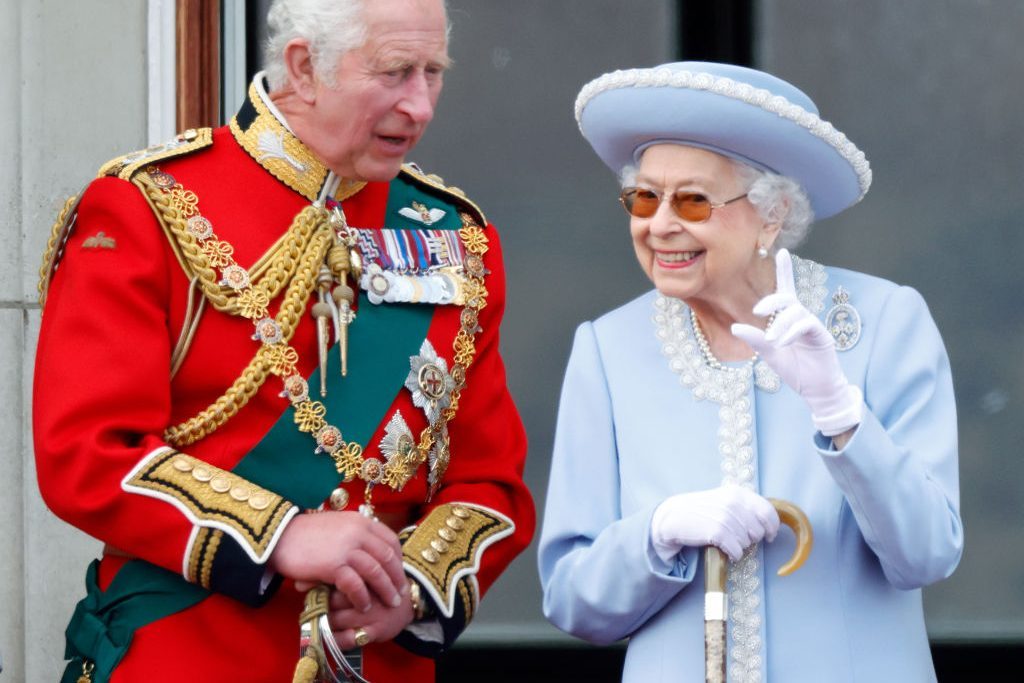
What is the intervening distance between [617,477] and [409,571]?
0.38 m

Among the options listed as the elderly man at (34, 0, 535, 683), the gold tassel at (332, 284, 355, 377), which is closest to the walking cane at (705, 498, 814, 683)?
the elderly man at (34, 0, 535, 683)

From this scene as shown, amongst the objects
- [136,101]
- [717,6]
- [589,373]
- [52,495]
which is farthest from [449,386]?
[717,6]

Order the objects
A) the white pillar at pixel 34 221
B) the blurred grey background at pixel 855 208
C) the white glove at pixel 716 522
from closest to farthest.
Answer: the white glove at pixel 716 522, the white pillar at pixel 34 221, the blurred grey background at pixel 855 208

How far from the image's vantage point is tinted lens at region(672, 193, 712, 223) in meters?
3.30

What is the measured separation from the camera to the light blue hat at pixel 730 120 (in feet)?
10.7

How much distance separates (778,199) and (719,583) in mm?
611

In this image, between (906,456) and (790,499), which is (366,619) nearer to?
(790,499)

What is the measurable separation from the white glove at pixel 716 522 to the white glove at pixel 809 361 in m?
0.17

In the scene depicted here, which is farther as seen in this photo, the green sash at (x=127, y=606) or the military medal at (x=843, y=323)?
the military medal at (x=843, y=323)

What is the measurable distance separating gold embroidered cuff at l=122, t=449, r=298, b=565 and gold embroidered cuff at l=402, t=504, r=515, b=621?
24 centimetres

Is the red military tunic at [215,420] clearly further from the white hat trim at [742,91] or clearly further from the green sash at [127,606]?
the white hat trim at [742,91]

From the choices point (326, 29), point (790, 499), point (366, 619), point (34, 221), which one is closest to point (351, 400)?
point (366, 619)

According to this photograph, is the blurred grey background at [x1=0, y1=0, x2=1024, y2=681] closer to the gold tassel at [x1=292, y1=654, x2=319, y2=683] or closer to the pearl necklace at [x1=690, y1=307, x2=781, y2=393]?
the pearl necklace at [x1=690, y1=307, x2=781, y2=393]

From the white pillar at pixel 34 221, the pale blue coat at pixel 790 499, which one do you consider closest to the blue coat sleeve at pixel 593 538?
the pale blue coat at pixel 790 499
